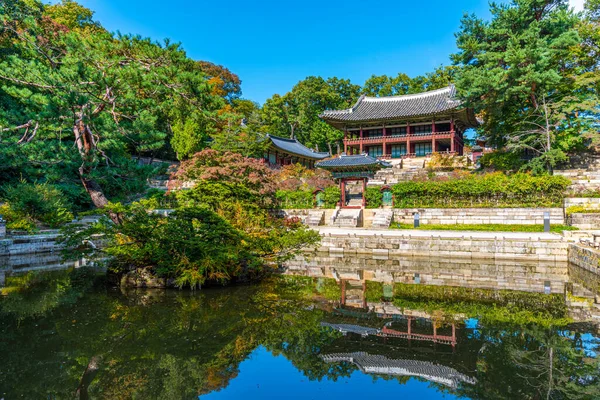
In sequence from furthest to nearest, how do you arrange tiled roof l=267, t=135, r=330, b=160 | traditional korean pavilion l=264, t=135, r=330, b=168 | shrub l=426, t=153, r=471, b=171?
tiled roof l=267, t=135, r=330, b=160
traditional korean pavilion l=264, t=135, r=330, b=168
shrub l=426, t=153, r=471, b=171

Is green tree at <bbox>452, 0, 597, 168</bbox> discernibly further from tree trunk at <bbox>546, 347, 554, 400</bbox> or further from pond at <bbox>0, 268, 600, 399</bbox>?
tree trunk at <bbox>546, 347, 554, 400</bbox>

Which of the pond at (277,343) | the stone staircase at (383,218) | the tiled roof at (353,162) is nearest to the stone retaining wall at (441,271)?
the pond at (277,343)

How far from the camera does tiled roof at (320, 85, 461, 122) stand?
1272 inches

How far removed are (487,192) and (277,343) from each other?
1848 centimetres

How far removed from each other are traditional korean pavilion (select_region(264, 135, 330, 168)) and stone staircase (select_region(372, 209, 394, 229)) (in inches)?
601

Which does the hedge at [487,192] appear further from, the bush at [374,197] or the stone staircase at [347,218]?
the stone staircase at [347,218]

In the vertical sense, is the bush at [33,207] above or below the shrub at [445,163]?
below

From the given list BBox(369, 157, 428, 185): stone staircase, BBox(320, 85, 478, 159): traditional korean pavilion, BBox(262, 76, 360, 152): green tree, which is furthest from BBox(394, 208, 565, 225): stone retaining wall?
BBox(262, 76, 360, 152): green tree

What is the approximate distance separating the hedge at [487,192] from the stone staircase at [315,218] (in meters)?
4.75

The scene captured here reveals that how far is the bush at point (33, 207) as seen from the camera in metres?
17.8

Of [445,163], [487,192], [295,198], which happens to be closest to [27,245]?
[295,198]

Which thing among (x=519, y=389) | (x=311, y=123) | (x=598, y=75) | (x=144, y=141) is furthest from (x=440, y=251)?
(x=311, y=123)

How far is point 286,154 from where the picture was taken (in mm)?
38969

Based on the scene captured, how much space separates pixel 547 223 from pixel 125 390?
1919 cm
